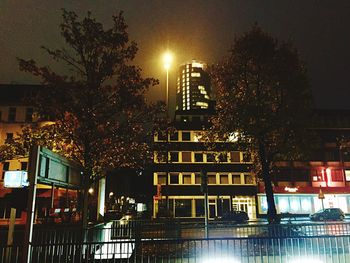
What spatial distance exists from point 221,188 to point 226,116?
30895 millimetres

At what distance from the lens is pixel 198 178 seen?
1939 inches

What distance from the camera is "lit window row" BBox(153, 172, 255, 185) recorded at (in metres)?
48.7

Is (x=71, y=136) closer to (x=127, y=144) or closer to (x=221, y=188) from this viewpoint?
(x=127, y=144)

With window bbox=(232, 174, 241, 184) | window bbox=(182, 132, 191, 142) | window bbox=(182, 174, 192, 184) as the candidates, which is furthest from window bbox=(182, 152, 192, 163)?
window bbox=(232, 174, 241, 184)

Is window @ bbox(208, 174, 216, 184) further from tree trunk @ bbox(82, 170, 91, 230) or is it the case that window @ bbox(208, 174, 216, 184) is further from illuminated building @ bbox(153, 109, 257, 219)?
tree trunk @ bbox(82, 170, 91, 230)

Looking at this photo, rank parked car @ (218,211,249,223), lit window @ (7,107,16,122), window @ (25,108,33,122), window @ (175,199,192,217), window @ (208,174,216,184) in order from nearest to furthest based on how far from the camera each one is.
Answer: parked car @ (218,211,249,223)
lit window @ (7,107,16,122)
window @ (25,108,33,122)
window @ (175,199,192,217)
window @ (208,174,216,184)

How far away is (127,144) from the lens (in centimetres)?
1427

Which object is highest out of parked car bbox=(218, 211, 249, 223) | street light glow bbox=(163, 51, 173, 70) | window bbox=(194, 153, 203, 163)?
street light glow bbox=(163, 51, 173, 70)

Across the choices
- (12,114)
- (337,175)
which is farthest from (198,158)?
(12,114)

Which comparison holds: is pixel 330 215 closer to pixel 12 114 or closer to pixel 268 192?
pixel 268 192

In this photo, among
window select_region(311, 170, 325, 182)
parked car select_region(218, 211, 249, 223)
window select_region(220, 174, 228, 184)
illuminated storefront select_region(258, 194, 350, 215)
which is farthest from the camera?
window select_region(311, 170, 325, 182)

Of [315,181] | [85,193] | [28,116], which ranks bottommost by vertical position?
[85,193]

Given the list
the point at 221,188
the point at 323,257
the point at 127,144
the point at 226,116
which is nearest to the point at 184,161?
the point at 221,188

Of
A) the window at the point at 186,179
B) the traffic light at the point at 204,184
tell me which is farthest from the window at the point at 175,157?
the traffic light at the point at 204,184
